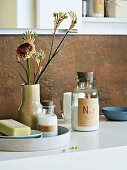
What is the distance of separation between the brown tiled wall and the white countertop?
0.23 metres

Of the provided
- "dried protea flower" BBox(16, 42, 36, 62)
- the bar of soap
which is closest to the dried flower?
"dried protea flower" BBox(16, 42, 36, 62)

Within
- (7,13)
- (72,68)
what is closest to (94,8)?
(72,68)

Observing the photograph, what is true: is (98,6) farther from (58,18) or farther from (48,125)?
(48,125)

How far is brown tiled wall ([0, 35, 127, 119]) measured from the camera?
2.15 m

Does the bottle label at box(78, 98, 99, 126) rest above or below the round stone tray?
above

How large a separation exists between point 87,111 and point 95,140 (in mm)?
167

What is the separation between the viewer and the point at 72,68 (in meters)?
2.30

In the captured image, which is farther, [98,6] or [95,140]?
[98,6]

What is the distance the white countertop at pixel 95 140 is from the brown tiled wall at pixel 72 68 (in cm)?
23

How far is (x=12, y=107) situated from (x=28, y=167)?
0.66 meters

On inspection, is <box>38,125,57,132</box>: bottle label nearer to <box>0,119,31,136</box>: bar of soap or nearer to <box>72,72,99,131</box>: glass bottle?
<box>0,119,31,136</box>: bar of soap

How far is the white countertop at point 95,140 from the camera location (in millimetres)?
1606

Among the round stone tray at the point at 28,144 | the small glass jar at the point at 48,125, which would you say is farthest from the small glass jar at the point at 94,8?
the round stone tray at the point at 28,144

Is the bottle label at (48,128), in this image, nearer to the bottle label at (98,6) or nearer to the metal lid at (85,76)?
the metal lid at (85,76)
